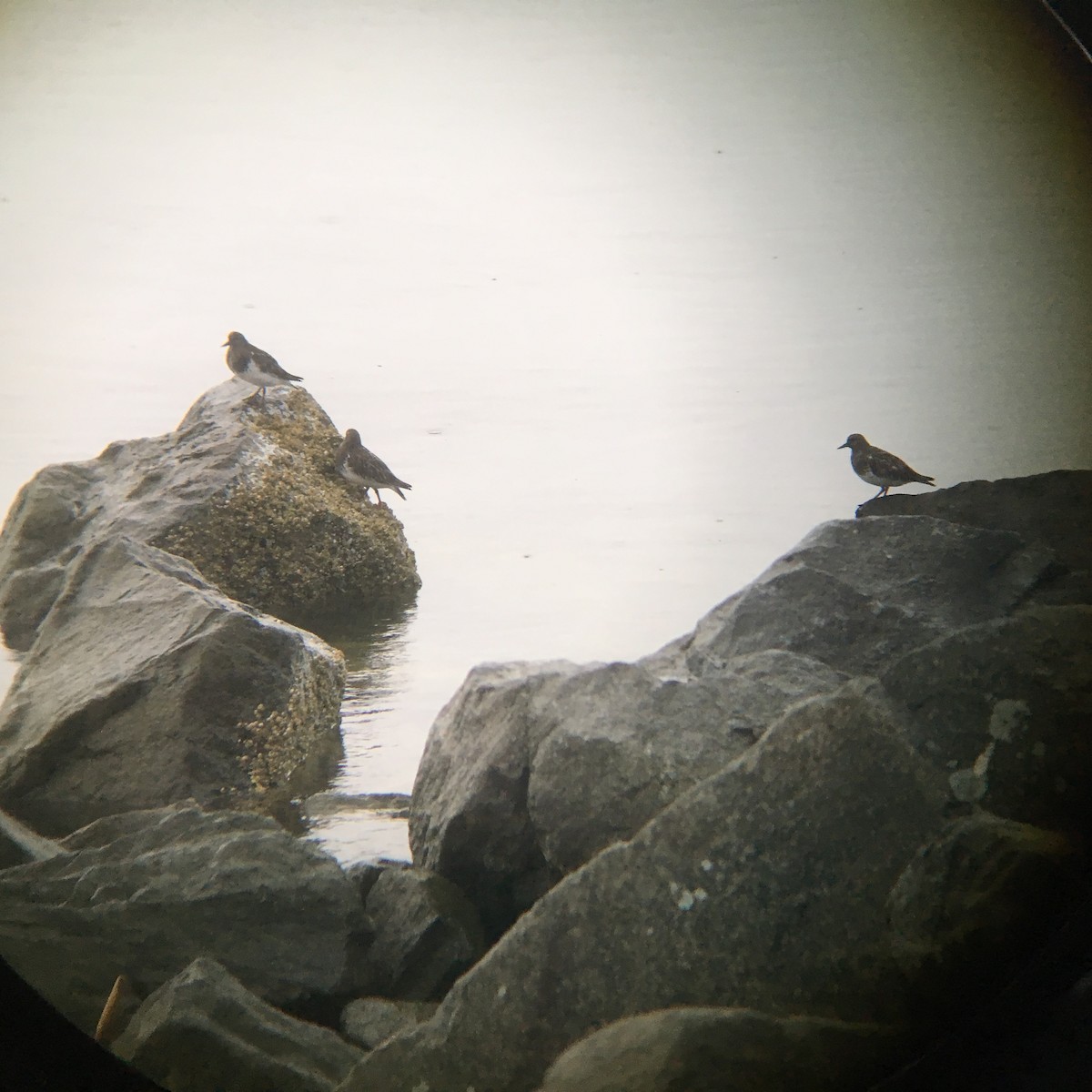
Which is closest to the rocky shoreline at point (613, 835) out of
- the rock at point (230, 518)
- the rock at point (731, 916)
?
the rock at point (731, 916)

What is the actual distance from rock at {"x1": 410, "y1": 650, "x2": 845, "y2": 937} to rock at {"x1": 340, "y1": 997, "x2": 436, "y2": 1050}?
0.61ft

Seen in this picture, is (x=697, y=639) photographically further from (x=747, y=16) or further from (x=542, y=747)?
(x=747, y=16)

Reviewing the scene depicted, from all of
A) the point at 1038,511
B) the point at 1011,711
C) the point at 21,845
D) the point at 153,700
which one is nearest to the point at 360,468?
the point at 153,700

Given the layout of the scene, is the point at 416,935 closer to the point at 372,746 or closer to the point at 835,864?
the point at 372,746

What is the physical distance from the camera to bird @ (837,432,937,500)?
1.58m

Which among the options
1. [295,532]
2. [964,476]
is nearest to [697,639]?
[964,476]

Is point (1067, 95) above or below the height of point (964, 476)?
above

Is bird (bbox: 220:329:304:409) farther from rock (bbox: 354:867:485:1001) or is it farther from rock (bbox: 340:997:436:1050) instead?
rock (bbox: 340:997:436:1050)

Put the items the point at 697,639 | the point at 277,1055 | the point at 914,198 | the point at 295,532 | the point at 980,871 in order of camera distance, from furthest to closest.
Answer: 1. the point at 295,532
2. the point at 697,639
3. the point at 914,198
4. the point at 277,1055
5. the point at 980,871

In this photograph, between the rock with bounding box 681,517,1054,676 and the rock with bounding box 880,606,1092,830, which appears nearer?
the rock with bounding box 880,606,1092,830

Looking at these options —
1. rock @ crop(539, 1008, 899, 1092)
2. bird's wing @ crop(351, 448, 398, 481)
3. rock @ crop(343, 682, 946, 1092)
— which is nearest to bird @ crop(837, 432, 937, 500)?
rock @ crop(343, 682, 946, 1092)

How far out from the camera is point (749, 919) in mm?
1274

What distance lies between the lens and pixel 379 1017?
58.9 inches

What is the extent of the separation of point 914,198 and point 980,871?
0.98 metres
